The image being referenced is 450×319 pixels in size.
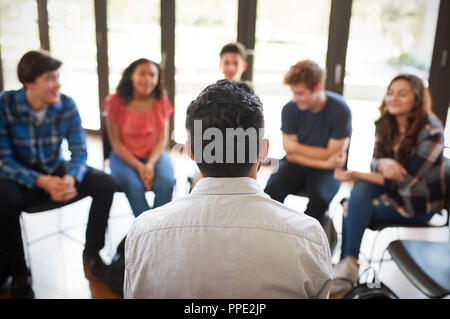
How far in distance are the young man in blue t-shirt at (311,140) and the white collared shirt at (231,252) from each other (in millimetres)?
1524

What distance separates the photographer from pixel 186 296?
2.97 ft

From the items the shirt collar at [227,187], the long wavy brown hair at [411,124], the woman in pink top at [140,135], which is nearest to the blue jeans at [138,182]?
the woman in pink top at [140,135]

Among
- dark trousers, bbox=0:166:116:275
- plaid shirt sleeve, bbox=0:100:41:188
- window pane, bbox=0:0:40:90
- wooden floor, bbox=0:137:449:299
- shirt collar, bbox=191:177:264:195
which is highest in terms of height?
window pane, bbox=0:0:40:90

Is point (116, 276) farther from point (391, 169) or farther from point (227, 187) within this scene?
point (391, 169)

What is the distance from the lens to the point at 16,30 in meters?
5.05

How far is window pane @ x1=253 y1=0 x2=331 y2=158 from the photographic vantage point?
3.71 metres

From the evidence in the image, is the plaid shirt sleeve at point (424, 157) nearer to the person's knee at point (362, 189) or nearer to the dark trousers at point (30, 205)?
the person's knee at point (362, 189)

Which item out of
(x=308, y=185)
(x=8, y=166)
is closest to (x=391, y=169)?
(x=308, y=185)

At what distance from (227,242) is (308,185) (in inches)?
66.3

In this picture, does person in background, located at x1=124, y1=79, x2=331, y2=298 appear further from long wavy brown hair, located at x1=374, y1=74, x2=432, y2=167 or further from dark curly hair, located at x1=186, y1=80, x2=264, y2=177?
long wavy brown hair, located at x1=374, y1=74, x2=432, y2=167

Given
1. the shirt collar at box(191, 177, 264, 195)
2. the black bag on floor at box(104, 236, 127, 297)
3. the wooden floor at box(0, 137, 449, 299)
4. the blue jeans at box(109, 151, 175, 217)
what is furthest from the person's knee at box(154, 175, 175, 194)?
the shirt collar at box(191, 177, 264, 195)

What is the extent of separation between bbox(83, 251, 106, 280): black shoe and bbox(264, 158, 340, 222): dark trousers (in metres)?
1.09

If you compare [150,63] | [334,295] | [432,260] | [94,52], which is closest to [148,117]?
[150,63]

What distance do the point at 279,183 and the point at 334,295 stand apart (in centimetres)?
71
